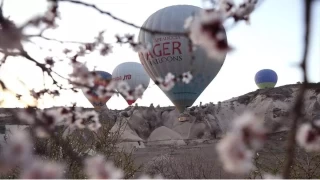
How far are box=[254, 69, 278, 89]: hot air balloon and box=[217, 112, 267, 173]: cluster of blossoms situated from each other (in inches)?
1606

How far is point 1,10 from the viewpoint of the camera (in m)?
2.71

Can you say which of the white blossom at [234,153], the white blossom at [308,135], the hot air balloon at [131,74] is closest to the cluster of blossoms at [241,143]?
the white blossom at [234,153]

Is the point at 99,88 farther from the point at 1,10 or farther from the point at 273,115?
the point at 273,115

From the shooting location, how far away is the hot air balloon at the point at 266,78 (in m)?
41.1

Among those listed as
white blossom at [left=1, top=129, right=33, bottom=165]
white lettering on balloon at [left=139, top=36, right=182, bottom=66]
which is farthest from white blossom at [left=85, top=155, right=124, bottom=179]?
white lettering on balloon at [left=139, top=36, right=182, bottom=66]

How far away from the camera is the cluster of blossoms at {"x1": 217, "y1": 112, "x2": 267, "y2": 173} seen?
130 centimetres

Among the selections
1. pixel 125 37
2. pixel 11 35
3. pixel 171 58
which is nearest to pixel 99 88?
pixel 125 37

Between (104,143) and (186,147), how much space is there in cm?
1499

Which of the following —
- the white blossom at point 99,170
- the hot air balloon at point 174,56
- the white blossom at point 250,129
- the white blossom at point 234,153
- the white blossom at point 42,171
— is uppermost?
the hot air balloon at point 174,56

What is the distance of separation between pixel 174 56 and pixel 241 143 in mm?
21299

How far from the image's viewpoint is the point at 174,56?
22.6 m

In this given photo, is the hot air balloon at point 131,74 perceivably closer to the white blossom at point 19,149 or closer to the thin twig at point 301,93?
the white blossom at point 19,149

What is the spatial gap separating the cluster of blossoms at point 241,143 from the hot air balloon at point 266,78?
40.8 m

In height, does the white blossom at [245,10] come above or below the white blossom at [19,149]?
above
